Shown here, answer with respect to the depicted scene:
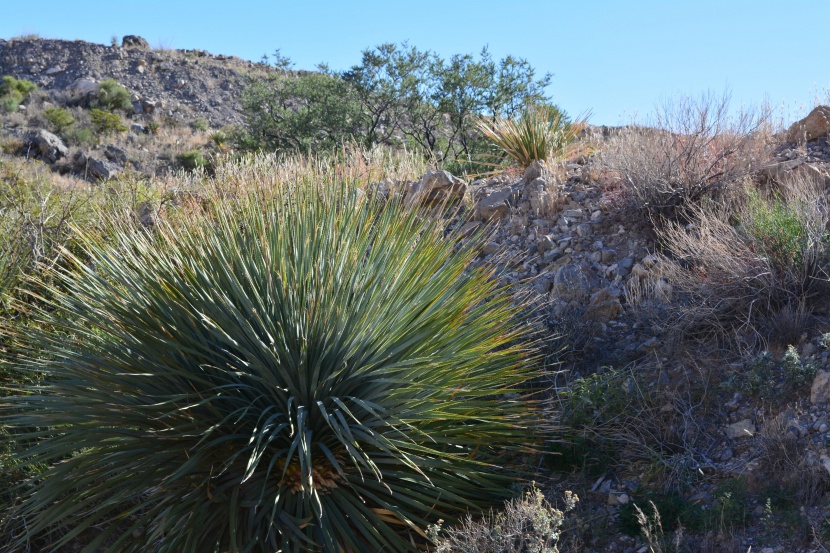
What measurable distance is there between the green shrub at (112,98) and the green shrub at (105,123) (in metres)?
2.39

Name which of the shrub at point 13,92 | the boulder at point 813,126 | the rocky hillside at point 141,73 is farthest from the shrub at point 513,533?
the rocky hillside at point 141,73

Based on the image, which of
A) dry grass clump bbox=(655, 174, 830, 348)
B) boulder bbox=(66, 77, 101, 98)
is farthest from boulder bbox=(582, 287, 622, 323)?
boulder bbox=(66, 77, 101, 98)

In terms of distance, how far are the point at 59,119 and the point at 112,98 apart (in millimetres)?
4594

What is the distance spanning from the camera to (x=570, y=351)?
6.04 metres

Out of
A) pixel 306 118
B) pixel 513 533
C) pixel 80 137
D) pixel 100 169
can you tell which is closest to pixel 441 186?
pixel 513 533

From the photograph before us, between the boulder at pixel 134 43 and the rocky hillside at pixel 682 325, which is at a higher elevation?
the boulder at pixel 134 43

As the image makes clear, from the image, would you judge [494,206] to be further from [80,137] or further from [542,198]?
[80,137]

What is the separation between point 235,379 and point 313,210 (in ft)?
3.97

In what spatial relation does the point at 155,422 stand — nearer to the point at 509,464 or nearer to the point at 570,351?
the point at 509,464

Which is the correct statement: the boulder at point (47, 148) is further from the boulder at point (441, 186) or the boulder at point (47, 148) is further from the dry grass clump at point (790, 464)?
the dry grass clump at point (790, 464)

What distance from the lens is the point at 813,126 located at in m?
9.02

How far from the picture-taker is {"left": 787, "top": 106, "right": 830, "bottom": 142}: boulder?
8945mm

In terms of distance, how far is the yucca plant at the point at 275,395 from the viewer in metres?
4.21

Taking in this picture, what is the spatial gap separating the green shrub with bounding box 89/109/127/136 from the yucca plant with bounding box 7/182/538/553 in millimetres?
26365
